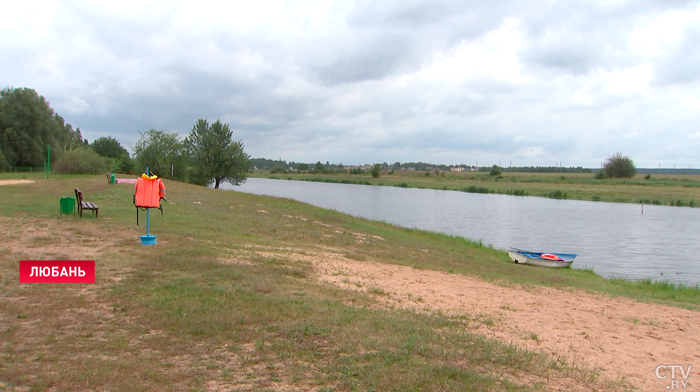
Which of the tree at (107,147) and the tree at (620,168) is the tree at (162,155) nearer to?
the tree at (107,147)

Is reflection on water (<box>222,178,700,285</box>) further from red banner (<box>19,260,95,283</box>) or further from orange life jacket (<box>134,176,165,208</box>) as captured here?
red banner (<box>19,260,95,283</box>)

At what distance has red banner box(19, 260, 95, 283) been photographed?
23.6ft

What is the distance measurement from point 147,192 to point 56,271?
2934 millimetres

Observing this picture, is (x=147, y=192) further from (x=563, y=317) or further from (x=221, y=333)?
(x=563, y=317)

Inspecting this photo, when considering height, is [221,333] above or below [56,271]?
below

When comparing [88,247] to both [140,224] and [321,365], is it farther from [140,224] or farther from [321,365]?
[321,365]

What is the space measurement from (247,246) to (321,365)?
23.9ft

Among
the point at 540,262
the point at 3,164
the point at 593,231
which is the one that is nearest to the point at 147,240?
the point at 540,262

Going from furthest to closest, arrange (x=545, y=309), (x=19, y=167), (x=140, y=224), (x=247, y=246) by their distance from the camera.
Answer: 1. (x=19, y=167)
2. (x=140, y=224)
3. (x=247, y=246)
4. (x=545, y=309)

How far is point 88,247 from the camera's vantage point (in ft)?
31.2

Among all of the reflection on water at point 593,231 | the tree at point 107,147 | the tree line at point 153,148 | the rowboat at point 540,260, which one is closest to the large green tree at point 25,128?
the tree line at point 153,148

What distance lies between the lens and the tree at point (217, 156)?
174 feet

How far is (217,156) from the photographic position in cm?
5325

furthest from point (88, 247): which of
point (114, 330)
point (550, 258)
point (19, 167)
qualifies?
point (19, 167)
